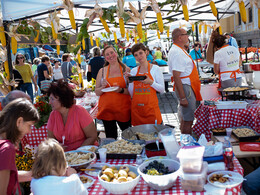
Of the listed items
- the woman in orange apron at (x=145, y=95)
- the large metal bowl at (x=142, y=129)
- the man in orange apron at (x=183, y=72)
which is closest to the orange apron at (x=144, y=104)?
the woman in orange apron at (x=145, y=95)

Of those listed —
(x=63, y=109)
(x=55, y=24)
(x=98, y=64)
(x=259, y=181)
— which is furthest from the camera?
(x=98, y=64)

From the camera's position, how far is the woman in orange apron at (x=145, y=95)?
10.7ft

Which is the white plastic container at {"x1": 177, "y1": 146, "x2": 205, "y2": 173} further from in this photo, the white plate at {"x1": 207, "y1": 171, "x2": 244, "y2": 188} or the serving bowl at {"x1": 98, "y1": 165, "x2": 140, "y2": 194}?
the serving bowl at {"x1": 98, "y1": 165, "x2": 140, "y2": 194}

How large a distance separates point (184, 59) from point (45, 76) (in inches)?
223

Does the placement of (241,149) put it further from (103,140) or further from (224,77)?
(224,77)

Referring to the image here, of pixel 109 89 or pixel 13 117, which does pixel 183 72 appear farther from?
pixel 13 117

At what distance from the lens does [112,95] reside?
338cm

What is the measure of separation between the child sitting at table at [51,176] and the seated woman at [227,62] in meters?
3.64

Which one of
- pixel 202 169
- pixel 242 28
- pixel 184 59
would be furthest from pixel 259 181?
pixel 242 28

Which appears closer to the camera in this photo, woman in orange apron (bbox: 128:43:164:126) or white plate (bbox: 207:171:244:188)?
white plate (bbox: 207:171:244:188)

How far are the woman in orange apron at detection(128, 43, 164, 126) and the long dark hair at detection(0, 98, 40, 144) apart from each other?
172 cm

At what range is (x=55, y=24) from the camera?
348 centimetres

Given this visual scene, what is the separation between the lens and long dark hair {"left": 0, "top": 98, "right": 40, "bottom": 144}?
169cm

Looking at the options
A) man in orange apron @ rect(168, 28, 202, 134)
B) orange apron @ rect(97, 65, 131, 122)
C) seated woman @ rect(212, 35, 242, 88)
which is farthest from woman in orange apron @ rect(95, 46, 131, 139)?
seated woman @ rect(212, 35, 242, 88)
